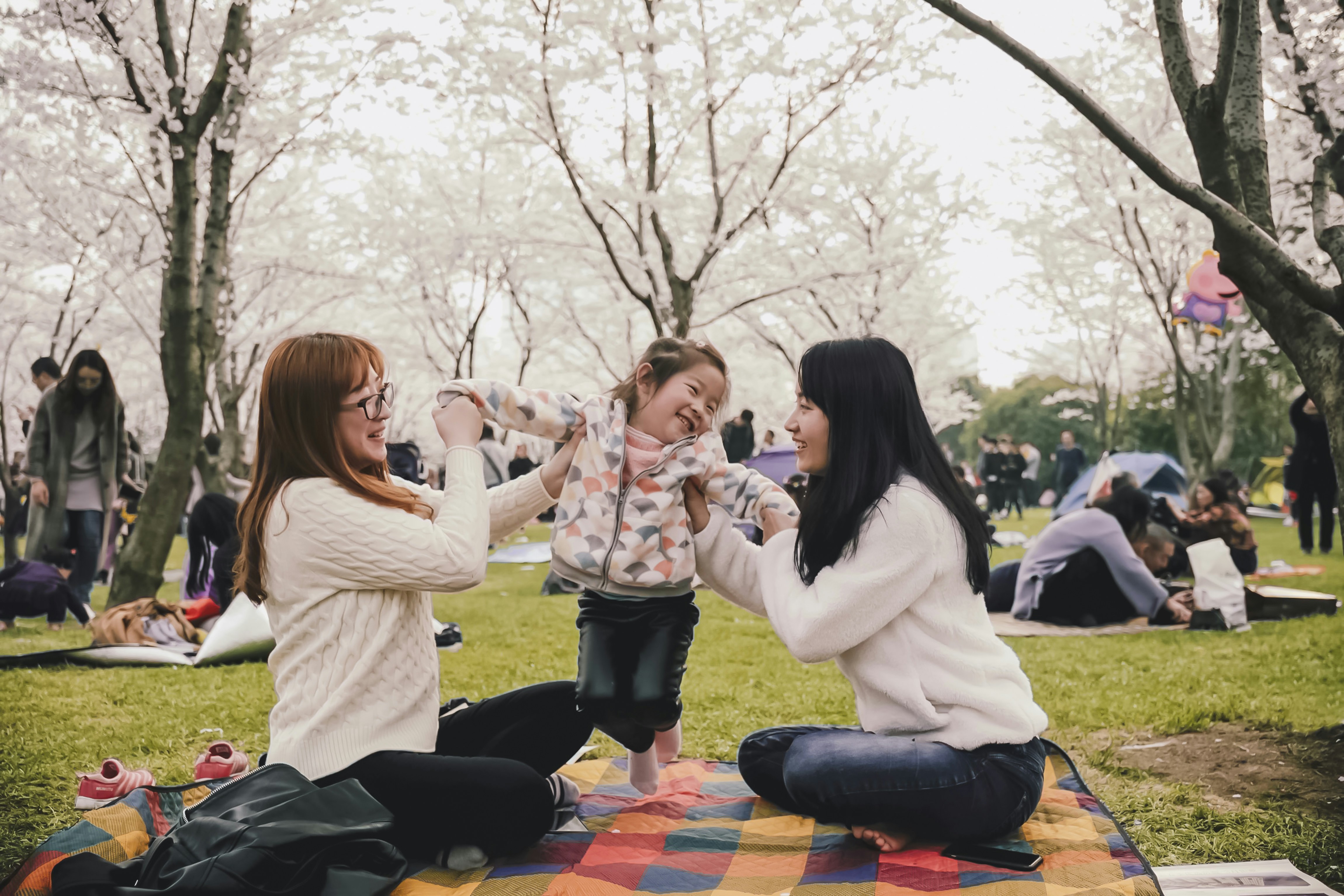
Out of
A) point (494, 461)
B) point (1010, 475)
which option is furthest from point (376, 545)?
point (1010, 475)

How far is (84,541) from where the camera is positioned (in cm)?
728

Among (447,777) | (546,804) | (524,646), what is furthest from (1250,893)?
(524,646)

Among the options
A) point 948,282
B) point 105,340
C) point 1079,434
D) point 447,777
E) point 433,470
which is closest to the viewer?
point 447,777

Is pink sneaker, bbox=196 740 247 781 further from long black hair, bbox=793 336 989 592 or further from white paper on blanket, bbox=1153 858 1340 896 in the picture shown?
white paper on blanket, bbox=1153 858 1340 896

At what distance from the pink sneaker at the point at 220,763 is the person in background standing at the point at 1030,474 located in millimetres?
18941

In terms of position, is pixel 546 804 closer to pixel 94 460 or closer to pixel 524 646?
pixel 524 646

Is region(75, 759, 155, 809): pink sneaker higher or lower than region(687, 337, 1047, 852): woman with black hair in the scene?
lower

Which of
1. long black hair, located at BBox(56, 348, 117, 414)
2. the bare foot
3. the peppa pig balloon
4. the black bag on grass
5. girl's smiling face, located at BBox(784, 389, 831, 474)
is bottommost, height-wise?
the bare foot

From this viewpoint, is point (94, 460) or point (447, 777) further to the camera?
point (94, 460)

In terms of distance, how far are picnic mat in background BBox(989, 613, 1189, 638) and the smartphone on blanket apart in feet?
13.1

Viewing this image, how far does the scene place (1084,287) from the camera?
61.8ft

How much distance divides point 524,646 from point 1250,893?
4.45 meters

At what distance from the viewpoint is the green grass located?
287 centimetres

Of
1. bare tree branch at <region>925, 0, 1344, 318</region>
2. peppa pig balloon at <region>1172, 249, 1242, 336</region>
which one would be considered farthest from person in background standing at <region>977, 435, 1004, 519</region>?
bare tree branch at <region>925, 0, 1344, 318</region>
